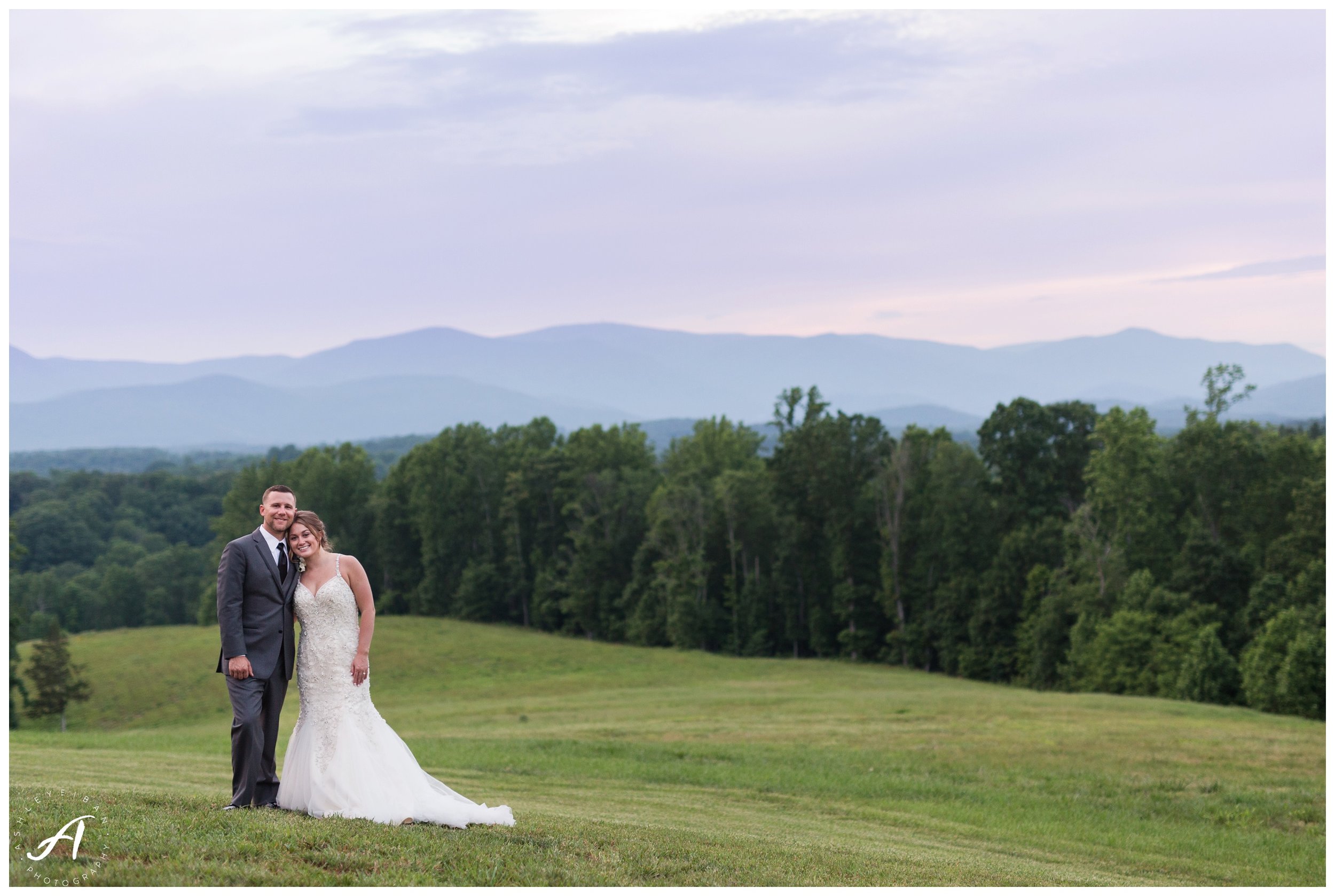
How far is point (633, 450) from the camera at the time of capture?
2958 inches

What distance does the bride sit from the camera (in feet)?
29.8

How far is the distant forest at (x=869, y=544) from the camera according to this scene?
4641 cm

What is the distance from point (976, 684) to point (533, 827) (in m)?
42.1

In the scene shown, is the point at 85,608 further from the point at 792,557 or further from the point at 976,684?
the point at 976,684

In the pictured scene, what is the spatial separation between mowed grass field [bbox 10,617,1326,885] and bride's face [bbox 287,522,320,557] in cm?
215

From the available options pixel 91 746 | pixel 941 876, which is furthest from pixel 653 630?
pixel 941 876

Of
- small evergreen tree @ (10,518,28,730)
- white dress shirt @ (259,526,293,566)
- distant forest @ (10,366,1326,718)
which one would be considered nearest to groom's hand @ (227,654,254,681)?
white dress shirt @ (259,526,293,566)

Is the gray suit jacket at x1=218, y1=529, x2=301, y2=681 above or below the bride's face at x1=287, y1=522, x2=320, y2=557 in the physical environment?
below

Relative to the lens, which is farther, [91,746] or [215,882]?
[91,746]

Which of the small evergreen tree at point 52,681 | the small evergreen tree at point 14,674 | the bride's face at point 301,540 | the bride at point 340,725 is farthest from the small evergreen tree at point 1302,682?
the small evergreen tree at point 14,674

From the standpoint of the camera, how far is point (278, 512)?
30.5 ft

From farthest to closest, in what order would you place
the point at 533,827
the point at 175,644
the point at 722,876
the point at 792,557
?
1. the point at 792,557
2. the point at 175,644
3. the point at 533,827
4. the point at 722,876

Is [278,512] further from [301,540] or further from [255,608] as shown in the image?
[255,608]

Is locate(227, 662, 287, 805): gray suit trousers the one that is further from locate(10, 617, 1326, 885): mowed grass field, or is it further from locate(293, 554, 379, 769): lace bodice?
locate(10, 617, 1326, 885): mowed grass field
